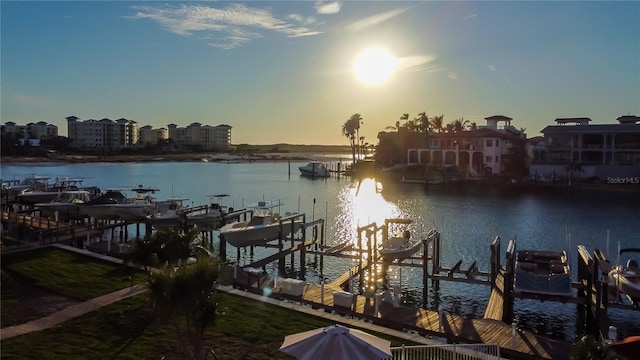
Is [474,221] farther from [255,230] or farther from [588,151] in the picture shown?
[588,151]

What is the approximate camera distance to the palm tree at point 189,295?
1191 centimetres

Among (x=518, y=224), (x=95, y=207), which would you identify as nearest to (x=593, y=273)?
(x=518, y=224)

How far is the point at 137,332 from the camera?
15.4m

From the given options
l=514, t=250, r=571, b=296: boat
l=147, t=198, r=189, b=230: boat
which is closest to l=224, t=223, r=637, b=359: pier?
l=514, t=250, r=571, b=296: boat

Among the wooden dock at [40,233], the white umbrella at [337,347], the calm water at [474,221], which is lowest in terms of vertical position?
the calm water at [474,221]

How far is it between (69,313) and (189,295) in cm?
733

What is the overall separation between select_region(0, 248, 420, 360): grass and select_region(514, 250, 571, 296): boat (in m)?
10.5

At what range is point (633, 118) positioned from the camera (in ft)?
309

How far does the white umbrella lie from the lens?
10.8 m

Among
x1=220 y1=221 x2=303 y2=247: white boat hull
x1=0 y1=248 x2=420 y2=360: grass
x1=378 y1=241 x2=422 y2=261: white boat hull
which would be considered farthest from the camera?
x1=220 y1=221 x2=303 y2=247: white boat hull

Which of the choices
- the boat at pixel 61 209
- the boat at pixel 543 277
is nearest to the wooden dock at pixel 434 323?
the boat at pixel 543 277

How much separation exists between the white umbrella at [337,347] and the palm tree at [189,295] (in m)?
2.43

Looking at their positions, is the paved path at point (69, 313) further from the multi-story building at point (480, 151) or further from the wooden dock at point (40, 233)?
the multi-story building at point (480, 151)

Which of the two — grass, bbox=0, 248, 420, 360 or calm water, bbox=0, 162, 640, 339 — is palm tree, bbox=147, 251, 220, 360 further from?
calm water, bbox=0, 162, 640, 339
